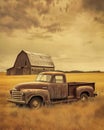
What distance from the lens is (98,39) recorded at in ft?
10.5

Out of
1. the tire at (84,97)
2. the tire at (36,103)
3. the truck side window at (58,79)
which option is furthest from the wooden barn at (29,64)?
the tire at (84,97)

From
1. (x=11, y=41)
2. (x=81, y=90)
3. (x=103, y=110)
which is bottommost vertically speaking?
→ (x=103, y=110)

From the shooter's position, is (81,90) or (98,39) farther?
(98,39)

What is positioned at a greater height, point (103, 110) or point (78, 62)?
point (78, 62)

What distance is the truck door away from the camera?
295 centimetres

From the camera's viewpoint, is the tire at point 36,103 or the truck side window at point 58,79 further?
the truck side window at point 58,79

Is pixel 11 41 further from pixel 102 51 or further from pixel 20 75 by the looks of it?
pixel 102 51

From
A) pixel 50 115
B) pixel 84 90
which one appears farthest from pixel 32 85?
pixel 84 90

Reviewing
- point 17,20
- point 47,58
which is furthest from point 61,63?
point 17,20

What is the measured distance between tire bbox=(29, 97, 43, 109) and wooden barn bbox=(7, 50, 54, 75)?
0.26m

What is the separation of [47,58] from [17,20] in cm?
46

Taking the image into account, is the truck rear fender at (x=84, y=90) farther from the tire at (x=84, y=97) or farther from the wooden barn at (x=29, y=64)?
the wooden barn at (x=29, y=64)

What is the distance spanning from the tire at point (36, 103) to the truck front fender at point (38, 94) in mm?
29

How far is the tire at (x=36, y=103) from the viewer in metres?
2.84
